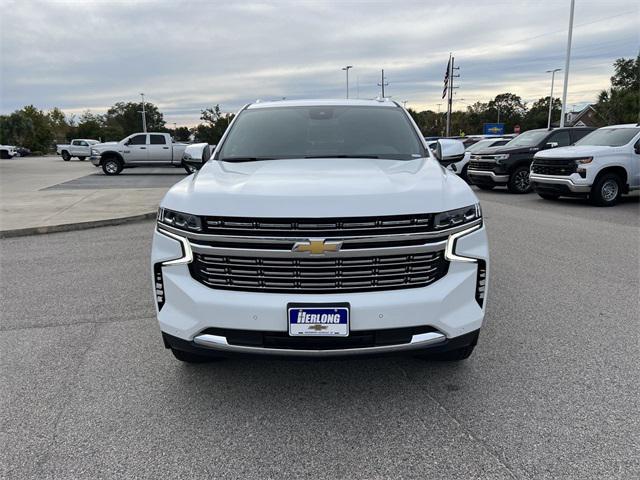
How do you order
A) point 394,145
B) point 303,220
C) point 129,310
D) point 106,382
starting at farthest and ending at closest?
point 129,310
point 394,145
point 106,382
point 303,220

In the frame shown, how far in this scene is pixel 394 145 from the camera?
4.34 meters

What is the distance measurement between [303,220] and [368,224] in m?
0.35

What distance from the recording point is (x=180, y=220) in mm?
2939

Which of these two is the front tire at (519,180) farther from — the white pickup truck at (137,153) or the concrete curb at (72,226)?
the white pickup truck at (137,153)

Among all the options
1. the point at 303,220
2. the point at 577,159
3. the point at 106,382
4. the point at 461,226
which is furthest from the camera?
the point at 577,159

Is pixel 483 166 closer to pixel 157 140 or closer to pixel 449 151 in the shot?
pixel 449 151

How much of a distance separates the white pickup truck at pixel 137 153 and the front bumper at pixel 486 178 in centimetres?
1503

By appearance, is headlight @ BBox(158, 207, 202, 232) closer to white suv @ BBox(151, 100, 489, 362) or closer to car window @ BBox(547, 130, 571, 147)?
white suv @ BBox(151, 100, 489, 362)

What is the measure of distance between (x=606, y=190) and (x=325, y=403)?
11.3 meters

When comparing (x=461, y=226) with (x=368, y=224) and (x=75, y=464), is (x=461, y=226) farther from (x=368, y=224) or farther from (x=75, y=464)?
(x=75, y=464)

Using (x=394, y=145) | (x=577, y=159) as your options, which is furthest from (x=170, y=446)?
(x=577, y=159)

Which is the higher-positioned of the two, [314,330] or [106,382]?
[314,330]

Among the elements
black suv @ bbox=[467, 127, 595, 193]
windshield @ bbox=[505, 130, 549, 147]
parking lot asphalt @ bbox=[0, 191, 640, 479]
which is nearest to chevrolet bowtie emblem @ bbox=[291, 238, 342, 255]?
parking lot asphalt @ bbox=[0, 191, 640, 479]

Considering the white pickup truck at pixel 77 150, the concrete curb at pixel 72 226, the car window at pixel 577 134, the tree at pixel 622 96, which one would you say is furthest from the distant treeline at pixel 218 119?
the concrete curb at pixel 72 226
